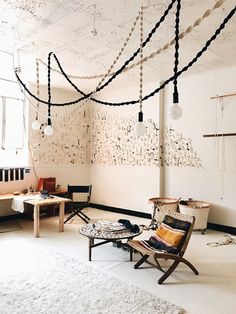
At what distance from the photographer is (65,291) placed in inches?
106

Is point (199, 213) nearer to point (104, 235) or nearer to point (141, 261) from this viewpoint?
point (141, 261)

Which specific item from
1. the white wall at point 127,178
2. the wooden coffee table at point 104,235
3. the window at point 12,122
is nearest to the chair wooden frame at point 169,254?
the wooden coffee table at point 104,235

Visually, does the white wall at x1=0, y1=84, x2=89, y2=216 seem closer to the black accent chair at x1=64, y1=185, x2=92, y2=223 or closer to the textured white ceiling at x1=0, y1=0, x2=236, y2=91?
the black accent chair at x1=64, y1=185, x2=92, y2=223

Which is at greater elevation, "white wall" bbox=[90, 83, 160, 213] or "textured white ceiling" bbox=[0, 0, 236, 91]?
"textured white ceiling" bbox=[0, 0, 236, 91]

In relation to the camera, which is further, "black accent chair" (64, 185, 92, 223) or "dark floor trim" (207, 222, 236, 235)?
"black accent chair" (64, 185, 92, 223)

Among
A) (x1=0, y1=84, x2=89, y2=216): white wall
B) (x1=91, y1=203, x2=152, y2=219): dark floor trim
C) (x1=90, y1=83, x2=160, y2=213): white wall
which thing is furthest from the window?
(x1=91, y1=203, x2=152, y2=219): dark floor trim

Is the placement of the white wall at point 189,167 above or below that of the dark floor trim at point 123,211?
above

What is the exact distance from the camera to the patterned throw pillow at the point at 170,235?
310 centimetres

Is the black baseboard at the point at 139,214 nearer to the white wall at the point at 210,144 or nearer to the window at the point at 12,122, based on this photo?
the white wall at the point at 210,144

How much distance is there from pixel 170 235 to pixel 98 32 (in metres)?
2.73

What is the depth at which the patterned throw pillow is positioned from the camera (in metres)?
3.10

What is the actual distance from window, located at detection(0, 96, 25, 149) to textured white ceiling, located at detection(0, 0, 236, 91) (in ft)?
3.47

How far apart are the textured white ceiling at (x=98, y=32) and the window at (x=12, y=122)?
3.47ft

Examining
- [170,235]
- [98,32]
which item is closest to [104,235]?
[170,235]
